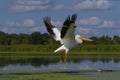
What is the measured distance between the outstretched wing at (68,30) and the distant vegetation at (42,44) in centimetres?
2535

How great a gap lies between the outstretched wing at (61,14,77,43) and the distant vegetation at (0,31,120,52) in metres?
25.4

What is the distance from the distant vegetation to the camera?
6191cm

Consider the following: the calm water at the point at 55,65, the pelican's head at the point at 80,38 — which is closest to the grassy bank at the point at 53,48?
the calm water at the point at 55,65

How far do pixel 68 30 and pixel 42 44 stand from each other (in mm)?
54076

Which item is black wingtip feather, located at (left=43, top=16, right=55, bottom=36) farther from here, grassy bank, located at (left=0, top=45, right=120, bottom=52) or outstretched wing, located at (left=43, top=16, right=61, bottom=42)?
grassy bank, located at (left=0, top=45, right=120, bottom=52)

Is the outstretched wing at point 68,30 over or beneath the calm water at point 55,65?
over

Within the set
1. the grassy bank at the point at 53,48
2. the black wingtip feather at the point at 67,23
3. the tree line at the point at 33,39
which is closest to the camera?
the black wingtip feather at the point at 67,23

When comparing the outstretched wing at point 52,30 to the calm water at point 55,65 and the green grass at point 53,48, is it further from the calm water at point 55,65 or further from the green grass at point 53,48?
the green grass at point 53,48

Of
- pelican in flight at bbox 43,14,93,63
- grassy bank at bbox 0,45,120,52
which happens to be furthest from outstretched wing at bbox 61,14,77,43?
grassy bank at bbox 0,45,120,52

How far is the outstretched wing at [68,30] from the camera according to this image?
1986cm

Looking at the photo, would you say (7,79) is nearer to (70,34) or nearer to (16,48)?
(70,34)

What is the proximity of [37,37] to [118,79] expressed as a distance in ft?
218

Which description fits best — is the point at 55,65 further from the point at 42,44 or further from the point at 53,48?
the point at 42,44

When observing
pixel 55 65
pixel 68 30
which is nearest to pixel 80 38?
pixel 68 30
